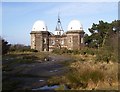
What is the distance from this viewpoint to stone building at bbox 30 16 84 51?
6544cm

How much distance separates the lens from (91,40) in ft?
204

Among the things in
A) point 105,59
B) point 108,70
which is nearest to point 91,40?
point 105,59

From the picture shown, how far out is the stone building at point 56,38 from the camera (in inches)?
2576

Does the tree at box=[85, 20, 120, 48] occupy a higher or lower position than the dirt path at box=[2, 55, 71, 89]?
higher

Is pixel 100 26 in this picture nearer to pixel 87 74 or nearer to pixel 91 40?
pixel 91 40

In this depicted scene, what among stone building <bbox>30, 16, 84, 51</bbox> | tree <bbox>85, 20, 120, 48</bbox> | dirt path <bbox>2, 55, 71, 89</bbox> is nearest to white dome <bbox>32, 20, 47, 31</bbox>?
stone building <bbox>30, 16, 84, 51</bbox>

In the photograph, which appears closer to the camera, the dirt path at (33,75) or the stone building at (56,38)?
the dirt path at (33,75)

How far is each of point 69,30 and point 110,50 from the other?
44.1 metres

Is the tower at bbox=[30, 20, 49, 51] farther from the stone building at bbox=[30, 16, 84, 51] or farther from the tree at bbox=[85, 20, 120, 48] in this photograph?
the tree at bbox=[85, 20, 120, 48]

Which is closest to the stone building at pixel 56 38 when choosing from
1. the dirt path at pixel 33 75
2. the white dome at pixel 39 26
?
the white dome at pixel 39 26

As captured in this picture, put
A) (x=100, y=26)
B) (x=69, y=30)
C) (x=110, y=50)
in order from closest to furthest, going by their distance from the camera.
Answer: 1. (x=110, y=50)
2. (x=100, y=26)
3. (x=69, y=30)

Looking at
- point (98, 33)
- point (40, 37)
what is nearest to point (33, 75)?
point (98, 33)

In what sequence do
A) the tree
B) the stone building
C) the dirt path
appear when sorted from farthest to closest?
1. the stone building
2. the tree
3. the dirt path

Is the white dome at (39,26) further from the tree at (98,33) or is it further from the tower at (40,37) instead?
the tree at (98,33)
